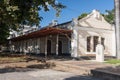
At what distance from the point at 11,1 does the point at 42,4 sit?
361 centimetres

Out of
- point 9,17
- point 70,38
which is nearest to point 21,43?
point 70,38

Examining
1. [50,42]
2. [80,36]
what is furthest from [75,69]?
[50,42]

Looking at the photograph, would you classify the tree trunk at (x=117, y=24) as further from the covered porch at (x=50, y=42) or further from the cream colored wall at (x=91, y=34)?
the covered porch at (x=50, y=42)

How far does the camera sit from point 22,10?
2217cm

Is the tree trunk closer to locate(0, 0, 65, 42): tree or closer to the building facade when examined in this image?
locate(0, 0, 65, 42): tree

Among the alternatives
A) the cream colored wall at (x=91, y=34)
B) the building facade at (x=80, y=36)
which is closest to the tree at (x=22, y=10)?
the building facade at (x=80, y=36)

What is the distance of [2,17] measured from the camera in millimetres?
20344

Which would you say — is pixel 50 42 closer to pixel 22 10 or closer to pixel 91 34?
pixel 91 34

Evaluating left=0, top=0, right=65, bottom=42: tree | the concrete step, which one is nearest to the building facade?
left=0, top=0, right=65, bottom=42: tree

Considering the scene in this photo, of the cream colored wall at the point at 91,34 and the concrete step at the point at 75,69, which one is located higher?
the cream colored wall at the point at 91,34

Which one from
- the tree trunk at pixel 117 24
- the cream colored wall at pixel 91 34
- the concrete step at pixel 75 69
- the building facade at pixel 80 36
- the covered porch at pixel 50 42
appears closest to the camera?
the concrete step at pixel 75 69

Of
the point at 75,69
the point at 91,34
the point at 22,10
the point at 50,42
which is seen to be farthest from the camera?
the point at 50,42

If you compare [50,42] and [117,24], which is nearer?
Result: [117,24]

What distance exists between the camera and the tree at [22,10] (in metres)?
19.5
